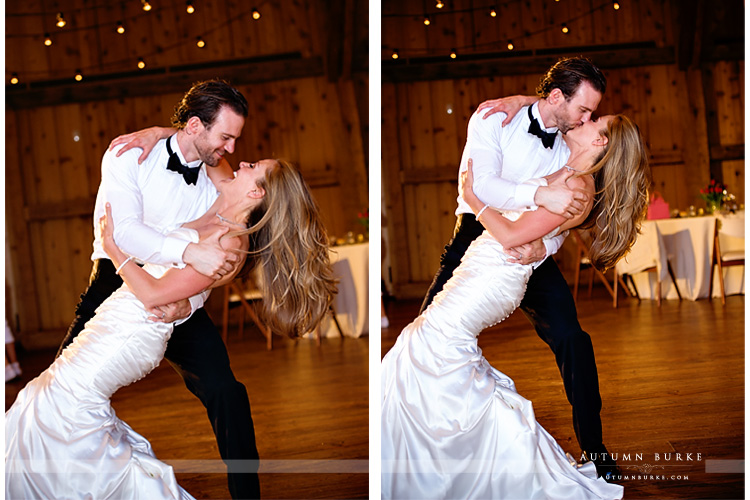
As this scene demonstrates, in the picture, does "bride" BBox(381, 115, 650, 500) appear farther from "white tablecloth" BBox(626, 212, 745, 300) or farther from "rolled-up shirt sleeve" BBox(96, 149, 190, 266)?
"rolled-up shirt sleeve" BBox(96, 149, 190, 266)

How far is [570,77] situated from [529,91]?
0.15 m

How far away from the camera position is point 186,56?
2680 mm

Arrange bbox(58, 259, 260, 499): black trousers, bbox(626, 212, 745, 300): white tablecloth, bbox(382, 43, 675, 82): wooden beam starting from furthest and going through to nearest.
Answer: bbox(626, 212, 745, 300): white tablecloth
bbox(382, 43, 675, 82): wooden beam
bbox(58, 259, 260, 499): black trousers

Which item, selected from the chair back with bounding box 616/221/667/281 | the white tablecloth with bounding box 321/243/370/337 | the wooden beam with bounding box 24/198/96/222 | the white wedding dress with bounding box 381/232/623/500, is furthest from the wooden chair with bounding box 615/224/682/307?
the wooden beam with bounding box 24/198/96/222

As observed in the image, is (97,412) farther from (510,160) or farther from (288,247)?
(510,160)

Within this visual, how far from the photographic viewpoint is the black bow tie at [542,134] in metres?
2.51

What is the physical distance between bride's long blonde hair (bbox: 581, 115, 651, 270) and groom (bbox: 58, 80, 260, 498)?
4.17ft

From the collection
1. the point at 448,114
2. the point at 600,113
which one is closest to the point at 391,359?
the point at 448,114

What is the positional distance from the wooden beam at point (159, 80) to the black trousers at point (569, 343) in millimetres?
1165

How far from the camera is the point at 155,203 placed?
246 cm

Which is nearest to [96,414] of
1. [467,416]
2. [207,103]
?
[207,103]

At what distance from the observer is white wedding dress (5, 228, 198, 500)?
246cm

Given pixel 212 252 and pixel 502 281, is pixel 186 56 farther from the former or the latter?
pixel 502 281

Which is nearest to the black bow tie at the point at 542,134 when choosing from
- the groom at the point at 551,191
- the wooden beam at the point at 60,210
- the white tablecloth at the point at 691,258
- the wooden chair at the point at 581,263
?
the groom at the point at 551,191
